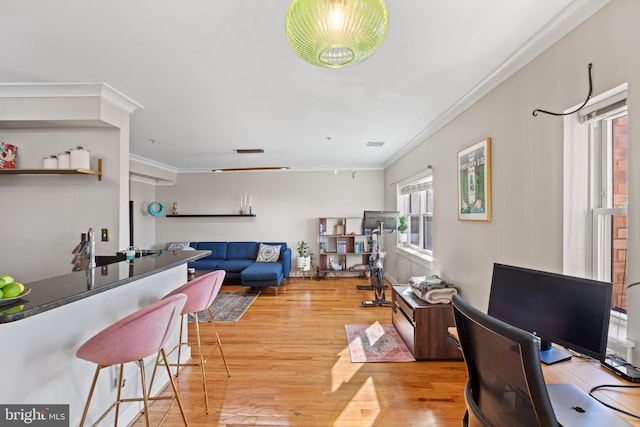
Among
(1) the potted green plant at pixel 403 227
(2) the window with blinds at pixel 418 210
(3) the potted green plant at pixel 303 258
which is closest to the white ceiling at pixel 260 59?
(2) the window with blinds at pixel 418 210

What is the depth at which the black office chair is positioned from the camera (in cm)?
72

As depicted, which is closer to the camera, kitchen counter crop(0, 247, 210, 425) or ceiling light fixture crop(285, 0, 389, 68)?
ceiling light fixture crop(285, 0, 389, 68)

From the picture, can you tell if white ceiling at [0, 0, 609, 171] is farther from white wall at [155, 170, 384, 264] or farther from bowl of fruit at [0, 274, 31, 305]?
white wall at [155, 170, 384, 264]

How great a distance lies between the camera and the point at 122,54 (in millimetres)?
1902

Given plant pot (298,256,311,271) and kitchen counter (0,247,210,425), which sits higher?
kitchen counter (0,247,210,425)

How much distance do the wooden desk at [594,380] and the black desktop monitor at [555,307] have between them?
6 cm

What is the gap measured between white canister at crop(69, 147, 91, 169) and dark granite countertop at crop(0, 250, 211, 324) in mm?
1250

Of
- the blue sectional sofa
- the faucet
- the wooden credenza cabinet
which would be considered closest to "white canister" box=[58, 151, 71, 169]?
the faucet

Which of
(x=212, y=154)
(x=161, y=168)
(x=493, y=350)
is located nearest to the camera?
(x=493, y=350)

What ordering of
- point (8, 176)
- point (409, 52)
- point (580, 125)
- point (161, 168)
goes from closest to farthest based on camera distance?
point (580, 125)
point (409, 52)
point (8, 176)
point (161, 168)

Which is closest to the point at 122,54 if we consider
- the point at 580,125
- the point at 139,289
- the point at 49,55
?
the point at 49,55

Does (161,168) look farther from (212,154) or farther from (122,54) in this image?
(122,54)

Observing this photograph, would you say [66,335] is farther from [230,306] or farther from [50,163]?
[230,306]

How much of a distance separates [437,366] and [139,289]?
2541 mm
